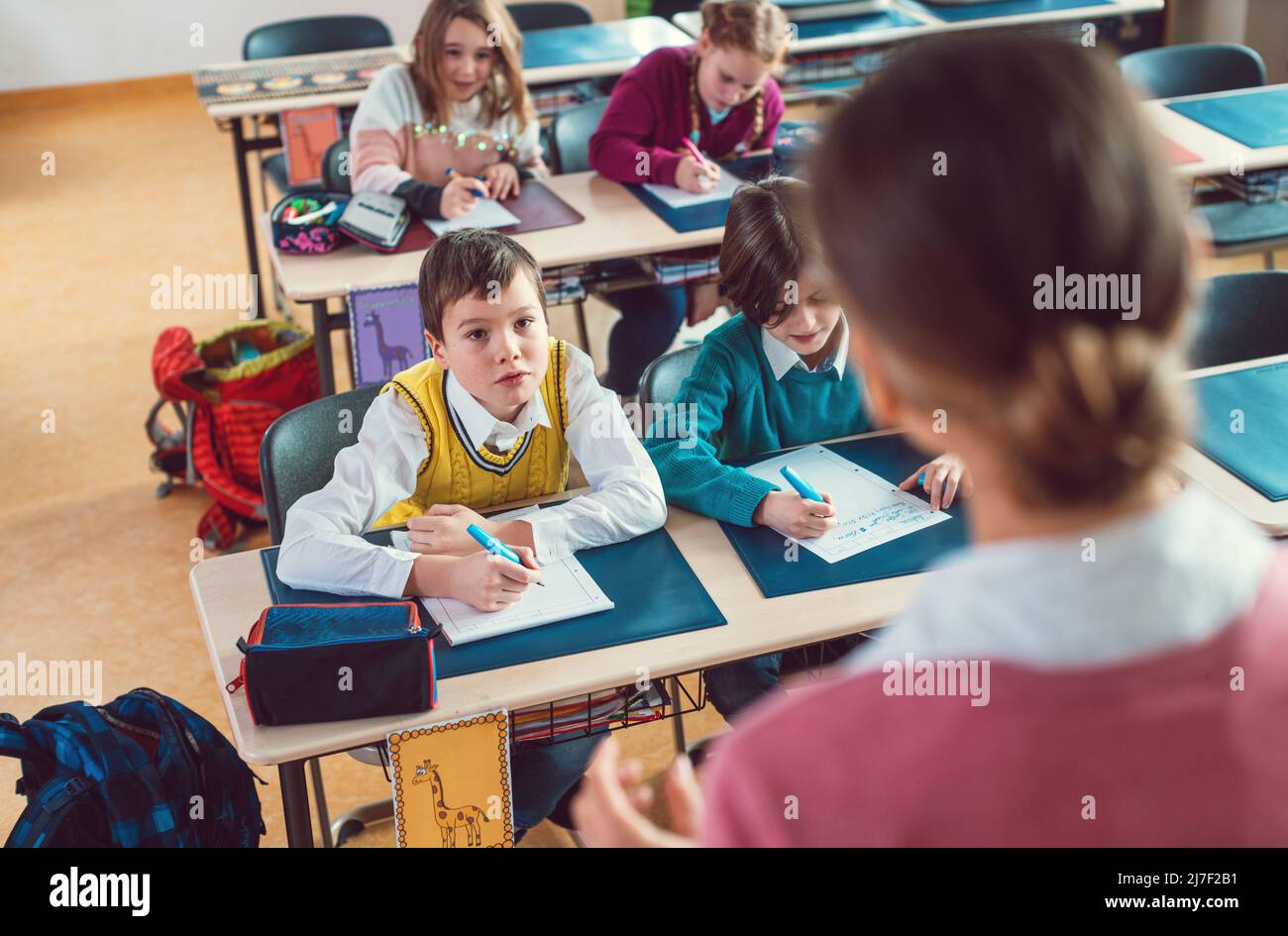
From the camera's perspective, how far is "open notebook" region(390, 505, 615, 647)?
5.38 ft

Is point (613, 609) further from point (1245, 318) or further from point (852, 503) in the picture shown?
point (1245, 318)

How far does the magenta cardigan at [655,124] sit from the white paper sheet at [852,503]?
1408 mm

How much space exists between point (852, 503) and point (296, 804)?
86 cm

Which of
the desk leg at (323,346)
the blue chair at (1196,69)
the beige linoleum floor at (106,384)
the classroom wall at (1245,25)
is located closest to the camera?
the beige linoleum floor at (106,384)

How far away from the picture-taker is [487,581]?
167cm

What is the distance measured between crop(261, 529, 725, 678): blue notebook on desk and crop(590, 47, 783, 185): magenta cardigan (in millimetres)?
1620

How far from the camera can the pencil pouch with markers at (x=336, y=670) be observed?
1464 millimetres

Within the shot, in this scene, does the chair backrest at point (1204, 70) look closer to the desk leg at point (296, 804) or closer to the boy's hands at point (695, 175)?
the boy's hands at point (695, 175)

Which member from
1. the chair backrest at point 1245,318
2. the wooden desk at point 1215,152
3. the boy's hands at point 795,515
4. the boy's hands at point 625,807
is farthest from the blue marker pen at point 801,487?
the wooden desk at point 1215,152

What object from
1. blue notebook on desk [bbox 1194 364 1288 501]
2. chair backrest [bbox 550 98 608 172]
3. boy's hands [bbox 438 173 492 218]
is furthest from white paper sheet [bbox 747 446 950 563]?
chair backrest [bbox 550 98 608 172]

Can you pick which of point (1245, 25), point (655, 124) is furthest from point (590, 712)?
Result: point (1245, 25)

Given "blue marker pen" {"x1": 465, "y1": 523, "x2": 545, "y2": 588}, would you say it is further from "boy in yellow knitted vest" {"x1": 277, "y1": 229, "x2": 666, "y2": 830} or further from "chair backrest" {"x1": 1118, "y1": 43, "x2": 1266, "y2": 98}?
"chair backrest" {"x1": 1118, "y1": 43, "x2": 1266, "y2": 98}
